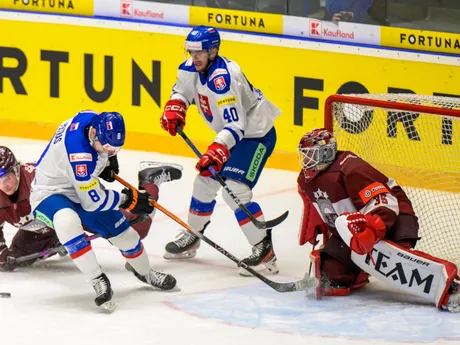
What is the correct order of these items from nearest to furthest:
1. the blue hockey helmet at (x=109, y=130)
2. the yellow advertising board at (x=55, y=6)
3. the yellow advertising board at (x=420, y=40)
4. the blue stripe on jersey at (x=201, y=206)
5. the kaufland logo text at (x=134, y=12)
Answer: the blue hockey helmet at (x=109, y=130) < the blue stripe on jersey at (x=201, y=206) < the yellow advertising board at (x=420, y=40) < the kaufland logo text at (x=134, y=12) < the yellow advertising board at (x=55, y=6)

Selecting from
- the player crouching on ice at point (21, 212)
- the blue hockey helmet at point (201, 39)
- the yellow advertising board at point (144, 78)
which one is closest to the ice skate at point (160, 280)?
the player crouching on ice at point (21, 212)

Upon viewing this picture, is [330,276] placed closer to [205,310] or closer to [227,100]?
[205,310]

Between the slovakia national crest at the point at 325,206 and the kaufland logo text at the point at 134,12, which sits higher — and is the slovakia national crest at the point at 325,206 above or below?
below

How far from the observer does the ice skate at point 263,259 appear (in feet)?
18.7

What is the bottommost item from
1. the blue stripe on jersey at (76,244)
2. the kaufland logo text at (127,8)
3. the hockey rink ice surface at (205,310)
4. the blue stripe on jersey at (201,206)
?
the hockey rink ice surface at (205,310)

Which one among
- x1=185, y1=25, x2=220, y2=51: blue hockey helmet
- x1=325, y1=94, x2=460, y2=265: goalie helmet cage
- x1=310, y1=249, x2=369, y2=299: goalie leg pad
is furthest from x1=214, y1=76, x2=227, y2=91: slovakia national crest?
x1=310, y1=249, x2=369, y2=299: goalie leg pad

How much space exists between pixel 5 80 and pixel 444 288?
394 cm

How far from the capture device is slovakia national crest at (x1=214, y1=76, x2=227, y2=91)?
18.2ft

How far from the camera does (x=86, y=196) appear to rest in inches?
201

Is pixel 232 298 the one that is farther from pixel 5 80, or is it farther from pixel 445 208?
pixel 5 80

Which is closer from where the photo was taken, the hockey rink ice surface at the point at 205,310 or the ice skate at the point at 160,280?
the hockey rink ice surface at the point at 205,310

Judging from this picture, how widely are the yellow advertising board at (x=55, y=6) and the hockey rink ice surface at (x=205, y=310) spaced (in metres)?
2.07

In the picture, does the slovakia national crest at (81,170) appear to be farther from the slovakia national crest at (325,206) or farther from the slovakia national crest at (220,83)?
the slovakia national crest at (325,206)

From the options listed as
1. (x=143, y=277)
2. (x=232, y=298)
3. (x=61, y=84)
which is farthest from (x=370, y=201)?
(x=61, y=84)
